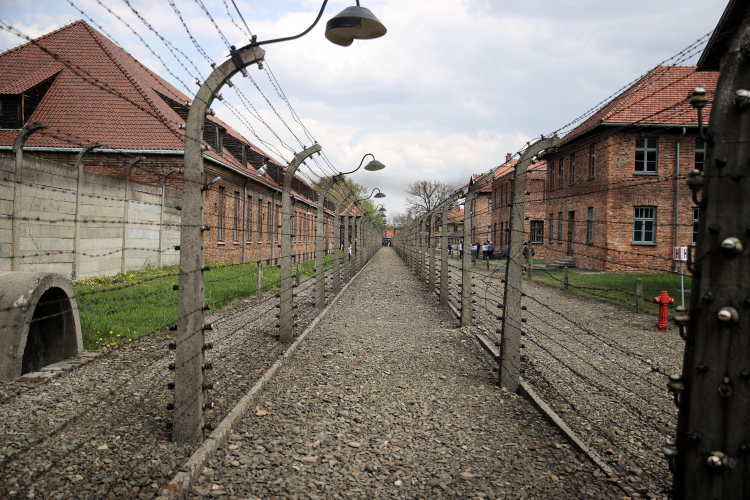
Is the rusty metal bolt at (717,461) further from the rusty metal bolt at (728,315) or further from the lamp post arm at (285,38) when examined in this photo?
the lamp post arm at (285,38)

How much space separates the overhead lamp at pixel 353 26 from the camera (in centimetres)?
470

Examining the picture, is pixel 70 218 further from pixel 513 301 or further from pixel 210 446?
pixel 513 301

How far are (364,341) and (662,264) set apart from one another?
17.4 m

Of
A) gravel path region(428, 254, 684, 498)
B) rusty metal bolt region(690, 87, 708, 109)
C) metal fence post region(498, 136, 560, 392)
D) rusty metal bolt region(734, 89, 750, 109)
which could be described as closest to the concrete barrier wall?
metal fence post region(498, 136, 560, 392)

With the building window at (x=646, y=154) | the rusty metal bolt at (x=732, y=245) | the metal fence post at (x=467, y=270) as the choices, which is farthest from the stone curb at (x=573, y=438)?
the building window at (x=646, y=154)

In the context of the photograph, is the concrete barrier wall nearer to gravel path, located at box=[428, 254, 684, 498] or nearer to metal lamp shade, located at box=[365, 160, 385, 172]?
metal lamp shade, located at box=[365, 160, 385, 172]

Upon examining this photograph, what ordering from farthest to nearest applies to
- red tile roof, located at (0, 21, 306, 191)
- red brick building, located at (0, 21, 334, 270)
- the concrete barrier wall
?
1. red tile roof, located at (0, 21, 306, 191)
2. red brick building, located at (0, 21, 334, 270)
3. the concrete barrier wall

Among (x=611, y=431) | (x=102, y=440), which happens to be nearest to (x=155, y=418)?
(x=102, y=440)

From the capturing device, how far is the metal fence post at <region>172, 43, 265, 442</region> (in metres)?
3.74

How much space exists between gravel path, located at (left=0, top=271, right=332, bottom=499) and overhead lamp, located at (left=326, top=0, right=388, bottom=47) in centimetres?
369

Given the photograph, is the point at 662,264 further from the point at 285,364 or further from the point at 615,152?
the point at 285,364

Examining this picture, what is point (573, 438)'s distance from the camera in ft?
13.1

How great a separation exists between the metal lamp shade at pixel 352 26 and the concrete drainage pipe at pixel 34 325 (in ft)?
11.1

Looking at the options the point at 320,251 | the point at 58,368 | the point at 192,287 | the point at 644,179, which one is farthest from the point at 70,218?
the point at 644,179
